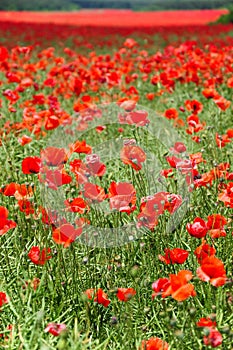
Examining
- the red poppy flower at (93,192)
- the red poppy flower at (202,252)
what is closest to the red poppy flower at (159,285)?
the red poppy flower at (202,252)

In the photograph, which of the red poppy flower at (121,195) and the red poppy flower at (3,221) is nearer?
the red poppy flower at (3,221)

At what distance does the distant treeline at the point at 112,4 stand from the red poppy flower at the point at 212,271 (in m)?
27.4

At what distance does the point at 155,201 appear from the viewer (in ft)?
8.31

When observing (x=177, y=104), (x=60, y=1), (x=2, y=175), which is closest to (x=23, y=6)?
(x=60, y=1)

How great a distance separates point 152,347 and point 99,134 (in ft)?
10.8

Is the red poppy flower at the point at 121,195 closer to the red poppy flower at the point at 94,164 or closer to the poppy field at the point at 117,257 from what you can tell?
the poppy field at the point at 117,257

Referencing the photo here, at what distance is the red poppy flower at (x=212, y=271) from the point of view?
6.33 ft

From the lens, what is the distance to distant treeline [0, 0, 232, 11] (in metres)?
29.9

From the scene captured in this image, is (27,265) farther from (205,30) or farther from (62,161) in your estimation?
(205,30)

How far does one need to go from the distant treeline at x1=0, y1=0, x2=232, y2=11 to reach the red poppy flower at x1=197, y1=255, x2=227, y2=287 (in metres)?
27.4

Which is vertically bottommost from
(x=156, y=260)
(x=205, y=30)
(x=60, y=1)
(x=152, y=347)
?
(x=60, y=1)

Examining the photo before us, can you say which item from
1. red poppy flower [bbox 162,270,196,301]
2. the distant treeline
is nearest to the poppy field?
red poppy flower [bbox 162,270,196,301]

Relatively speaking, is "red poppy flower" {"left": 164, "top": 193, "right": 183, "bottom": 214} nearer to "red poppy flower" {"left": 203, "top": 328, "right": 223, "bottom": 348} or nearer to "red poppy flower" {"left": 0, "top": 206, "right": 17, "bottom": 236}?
"red poppy flower" {"left": 0, "top": 206, "right": 17, "bottom": 236}

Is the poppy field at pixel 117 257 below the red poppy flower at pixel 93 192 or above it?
below
